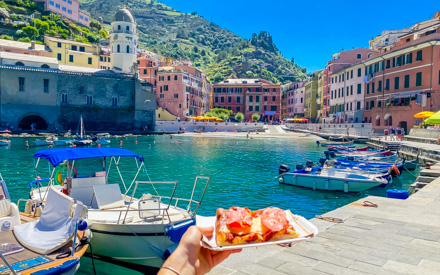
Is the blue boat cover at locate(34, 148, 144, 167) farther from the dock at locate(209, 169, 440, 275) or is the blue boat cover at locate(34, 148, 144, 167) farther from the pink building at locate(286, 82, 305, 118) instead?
the pink building at locate(286, 82, 305, 118)

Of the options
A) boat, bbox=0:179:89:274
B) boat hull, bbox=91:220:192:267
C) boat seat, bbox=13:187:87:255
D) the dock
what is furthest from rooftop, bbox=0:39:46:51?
the dock

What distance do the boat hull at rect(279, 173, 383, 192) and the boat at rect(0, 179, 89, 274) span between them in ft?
50.7

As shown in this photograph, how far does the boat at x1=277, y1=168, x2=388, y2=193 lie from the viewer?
2031 cm

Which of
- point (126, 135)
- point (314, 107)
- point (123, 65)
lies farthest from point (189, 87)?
point (314, 107)

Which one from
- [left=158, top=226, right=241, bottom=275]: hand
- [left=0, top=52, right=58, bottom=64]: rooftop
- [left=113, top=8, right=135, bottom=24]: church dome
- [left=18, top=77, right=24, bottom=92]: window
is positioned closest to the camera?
[left=158, top=226, right=241, bottom=275]: hand

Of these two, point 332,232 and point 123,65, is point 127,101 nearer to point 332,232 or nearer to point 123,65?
point 123,65

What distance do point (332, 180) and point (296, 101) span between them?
88117 millimetres

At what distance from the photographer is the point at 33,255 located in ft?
26.5

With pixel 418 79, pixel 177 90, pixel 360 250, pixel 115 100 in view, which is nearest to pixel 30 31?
pixel 115 100

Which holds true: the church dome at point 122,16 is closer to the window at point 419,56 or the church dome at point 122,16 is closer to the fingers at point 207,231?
the window at point 419,56

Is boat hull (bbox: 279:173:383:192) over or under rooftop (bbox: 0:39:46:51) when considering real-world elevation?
under

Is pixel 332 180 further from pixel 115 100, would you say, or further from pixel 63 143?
pixel 115 100

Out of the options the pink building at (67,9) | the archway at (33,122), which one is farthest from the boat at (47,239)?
the pink building at (67,9)

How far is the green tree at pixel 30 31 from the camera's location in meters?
89.1
